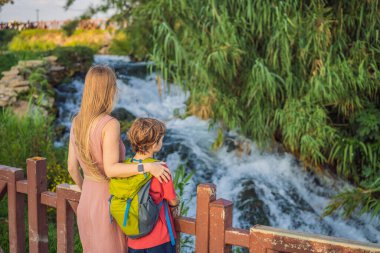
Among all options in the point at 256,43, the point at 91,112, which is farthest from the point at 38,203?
the point at 256,43

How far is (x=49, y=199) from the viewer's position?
3.34 meters

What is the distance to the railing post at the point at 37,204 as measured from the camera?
3369 millimetres

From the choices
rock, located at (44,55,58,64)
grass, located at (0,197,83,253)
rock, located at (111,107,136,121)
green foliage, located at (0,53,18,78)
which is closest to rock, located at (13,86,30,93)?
rock, located at (111,107,136,121)

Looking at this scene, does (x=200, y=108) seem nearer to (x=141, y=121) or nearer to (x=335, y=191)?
(x=335, y=191)

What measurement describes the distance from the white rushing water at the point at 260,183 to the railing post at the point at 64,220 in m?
3.93

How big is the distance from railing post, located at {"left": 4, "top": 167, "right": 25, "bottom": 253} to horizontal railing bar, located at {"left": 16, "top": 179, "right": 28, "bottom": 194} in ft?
0.09

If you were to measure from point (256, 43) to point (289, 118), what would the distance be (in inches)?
46.0

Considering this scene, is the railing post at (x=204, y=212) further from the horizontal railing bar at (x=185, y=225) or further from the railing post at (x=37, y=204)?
the railing post at (x=37, y=204)

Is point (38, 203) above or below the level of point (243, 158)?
above

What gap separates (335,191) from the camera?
7.68 meters

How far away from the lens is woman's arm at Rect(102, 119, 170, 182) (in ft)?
8.56

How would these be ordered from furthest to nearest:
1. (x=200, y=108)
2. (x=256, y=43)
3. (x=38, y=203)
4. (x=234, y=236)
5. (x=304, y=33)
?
(x=200, y=108) → (x=256, y=43) → (x=304, y=33) → (x=38, y=203) → (x=234, y=236)

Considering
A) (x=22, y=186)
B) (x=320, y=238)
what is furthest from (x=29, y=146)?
(x=320, y=238)

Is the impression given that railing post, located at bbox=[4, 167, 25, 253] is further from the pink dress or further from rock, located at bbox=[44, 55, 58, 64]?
rock, located at bbox=[44, 55, 58, 64]
